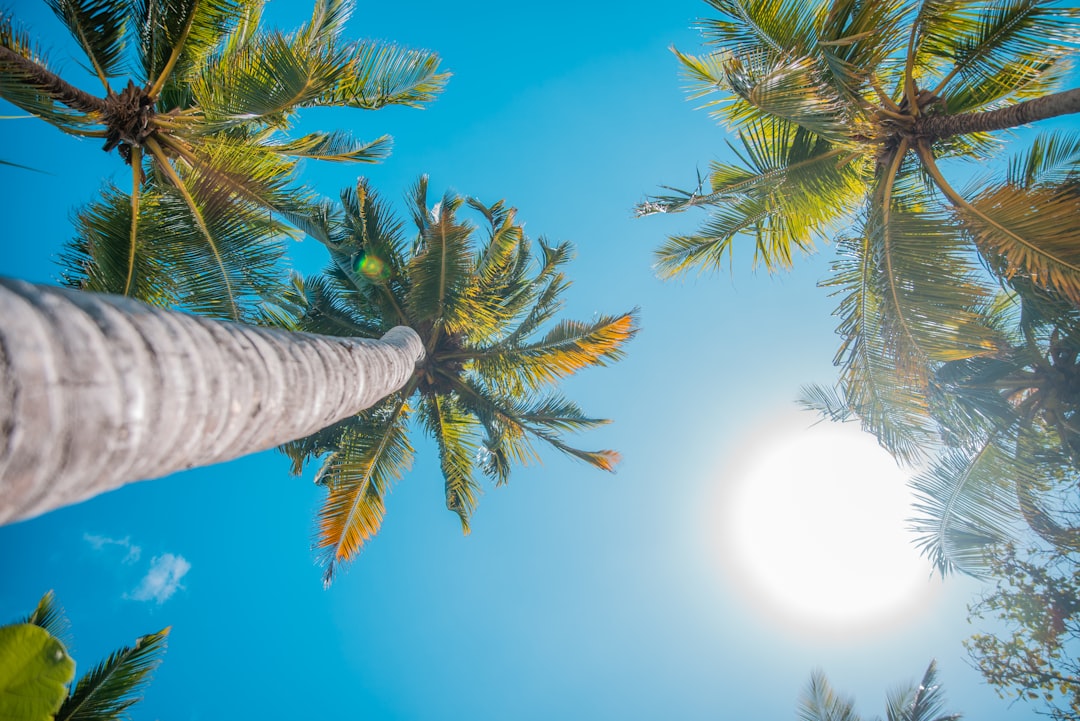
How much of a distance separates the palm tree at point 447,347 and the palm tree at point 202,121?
1206 millimetres

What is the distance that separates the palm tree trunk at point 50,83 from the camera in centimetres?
525

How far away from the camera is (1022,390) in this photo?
1004 centimetres

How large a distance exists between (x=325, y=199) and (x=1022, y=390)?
42.2 ft

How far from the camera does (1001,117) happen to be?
6.19 metres

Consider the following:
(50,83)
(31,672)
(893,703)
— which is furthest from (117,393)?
(893,703)

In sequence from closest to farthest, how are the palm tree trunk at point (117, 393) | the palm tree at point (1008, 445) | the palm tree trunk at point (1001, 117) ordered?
the palm tree trunk at point (117, 393) < the palm tree trunk at point (1001, 117) < the palm tree at point (1008, 445)

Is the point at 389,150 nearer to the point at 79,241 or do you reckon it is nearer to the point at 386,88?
the point at 386,88

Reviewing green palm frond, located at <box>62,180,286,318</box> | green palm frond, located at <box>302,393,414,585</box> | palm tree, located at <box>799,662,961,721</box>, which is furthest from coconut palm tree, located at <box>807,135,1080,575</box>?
green palm frond, located at <box>62,180,286,318</box>

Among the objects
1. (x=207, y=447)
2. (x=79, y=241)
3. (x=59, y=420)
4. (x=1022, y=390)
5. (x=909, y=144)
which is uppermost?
(x=1022, y=390)

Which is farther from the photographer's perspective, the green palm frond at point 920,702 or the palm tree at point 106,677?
the green palm frond at point 920,702

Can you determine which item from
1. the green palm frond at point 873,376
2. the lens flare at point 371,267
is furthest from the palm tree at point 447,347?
the green palm frond at point 873,376

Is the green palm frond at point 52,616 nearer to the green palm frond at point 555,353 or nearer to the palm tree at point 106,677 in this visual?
the palm tree at point 106,677

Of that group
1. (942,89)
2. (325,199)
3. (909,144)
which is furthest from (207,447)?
(942,89)

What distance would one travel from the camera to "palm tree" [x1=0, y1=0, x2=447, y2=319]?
6121 millimetres
